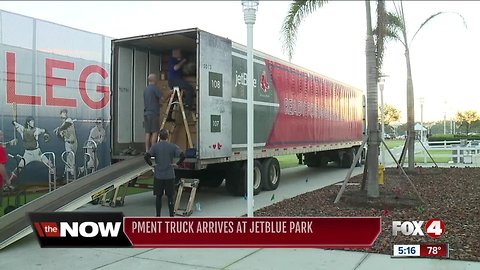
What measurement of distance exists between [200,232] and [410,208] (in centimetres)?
441

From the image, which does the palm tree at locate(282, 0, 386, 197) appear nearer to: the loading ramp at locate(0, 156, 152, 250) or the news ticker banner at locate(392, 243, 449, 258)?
the news ticker banner at locate(392, 243, 449, 258)

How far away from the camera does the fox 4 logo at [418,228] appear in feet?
23.1

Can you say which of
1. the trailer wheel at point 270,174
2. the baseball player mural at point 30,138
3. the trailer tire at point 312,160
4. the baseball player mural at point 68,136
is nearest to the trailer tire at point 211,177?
the trailer wheel at point 270,174

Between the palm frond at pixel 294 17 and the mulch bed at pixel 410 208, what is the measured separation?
3852mm

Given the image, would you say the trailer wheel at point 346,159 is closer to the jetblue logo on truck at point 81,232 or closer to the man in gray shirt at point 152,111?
the man in gray shirt at point 152,111

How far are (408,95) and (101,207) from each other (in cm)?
1165

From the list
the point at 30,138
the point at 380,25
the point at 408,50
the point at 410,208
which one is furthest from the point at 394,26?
the point at 30,138

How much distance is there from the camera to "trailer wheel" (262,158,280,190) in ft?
40.6

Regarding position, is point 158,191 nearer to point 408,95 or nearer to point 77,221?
point 77,221

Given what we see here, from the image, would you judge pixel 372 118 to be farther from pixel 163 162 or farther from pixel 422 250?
pixel 163 162

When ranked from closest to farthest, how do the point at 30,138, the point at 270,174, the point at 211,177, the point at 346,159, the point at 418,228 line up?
the point at 418,228, the point at 30,138, the point at 211,177, the point at 270,174, the point at 346,159

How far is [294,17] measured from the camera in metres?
11.1

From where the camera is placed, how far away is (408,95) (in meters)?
16.6

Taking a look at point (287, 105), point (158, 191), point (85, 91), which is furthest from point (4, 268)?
point (287, 105)
